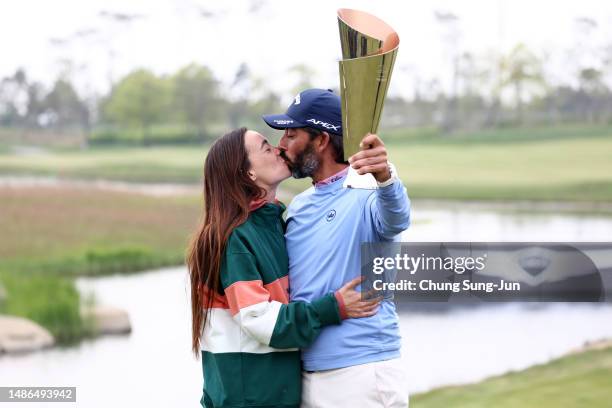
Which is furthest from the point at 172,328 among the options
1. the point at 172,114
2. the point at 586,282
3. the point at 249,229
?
the point at 249,229

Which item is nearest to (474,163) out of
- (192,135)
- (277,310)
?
(192,135)

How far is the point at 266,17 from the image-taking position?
8250 mm

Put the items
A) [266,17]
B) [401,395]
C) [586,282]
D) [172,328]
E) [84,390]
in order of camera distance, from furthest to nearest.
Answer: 1. [266,17]
2. [172,328]
3. [84,390]
4. [586,282]
5. [401,395]

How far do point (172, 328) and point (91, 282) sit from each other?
2.57 feet

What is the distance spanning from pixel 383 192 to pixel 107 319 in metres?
5.92

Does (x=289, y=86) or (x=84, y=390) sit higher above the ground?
(x=289, y=86)

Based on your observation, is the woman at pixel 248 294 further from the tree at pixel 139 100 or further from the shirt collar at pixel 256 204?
the tree at pixel 139 100

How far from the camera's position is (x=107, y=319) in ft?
25.2

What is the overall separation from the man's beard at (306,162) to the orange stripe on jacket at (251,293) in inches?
12.3

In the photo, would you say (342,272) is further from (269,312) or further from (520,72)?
(520,72)

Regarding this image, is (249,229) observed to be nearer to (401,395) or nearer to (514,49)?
→ (401,395)

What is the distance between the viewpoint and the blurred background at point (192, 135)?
7574 millimetres

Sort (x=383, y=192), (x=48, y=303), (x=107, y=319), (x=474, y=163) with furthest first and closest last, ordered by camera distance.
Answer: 1. (x=474, y=163)
2. (x=107, y=319)
3. (x=48, y=303)
4. (x=383, y=192)

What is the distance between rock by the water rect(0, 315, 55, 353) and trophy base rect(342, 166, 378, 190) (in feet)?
17.8
